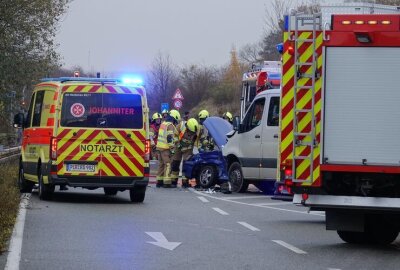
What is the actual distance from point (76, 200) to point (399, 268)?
31.8 ft

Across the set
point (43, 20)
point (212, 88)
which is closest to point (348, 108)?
point (43, 20)

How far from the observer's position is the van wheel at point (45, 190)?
59.4ft

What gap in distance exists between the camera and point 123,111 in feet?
59.7

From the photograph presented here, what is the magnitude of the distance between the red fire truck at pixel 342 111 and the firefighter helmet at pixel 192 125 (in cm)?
1226

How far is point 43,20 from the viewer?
34.8 meters

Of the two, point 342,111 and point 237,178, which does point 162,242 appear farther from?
point 237,178

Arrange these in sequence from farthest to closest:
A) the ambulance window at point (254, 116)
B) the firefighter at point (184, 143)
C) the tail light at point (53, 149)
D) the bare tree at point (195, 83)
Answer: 1. the bare tree at point (195, 83)
2. the firefighter at point (184, 143)
3. the ambulance window at point (254, 116)
4. the tail light at point (53, 149)

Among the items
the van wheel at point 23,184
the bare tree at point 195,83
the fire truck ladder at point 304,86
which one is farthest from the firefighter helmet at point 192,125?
the bare tree at point 195,83

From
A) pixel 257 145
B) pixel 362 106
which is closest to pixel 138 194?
pixel 257 145

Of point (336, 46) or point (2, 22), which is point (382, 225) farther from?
point (2, 22)

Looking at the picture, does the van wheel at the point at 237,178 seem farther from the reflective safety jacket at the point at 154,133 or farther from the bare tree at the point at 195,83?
the bare tree at the point at 195,83

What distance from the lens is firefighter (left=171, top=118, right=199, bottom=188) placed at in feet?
80.3

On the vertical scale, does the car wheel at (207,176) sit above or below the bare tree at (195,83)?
below

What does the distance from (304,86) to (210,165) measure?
37.7 feet
